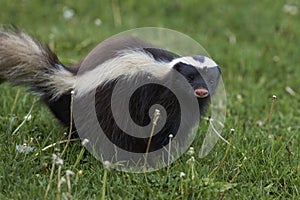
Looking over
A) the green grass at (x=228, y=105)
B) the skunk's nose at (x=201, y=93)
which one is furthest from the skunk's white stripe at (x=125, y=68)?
the green grass at (x=228, y=105)

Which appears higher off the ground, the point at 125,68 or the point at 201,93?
the point at 125,68

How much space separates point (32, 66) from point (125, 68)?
2.48 feet

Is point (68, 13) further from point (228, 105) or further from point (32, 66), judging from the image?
point (32, 66)

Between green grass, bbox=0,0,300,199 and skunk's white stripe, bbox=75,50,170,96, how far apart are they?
0.57 metres

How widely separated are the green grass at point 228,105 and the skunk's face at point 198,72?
0.54 metres

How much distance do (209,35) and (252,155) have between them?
396 cm

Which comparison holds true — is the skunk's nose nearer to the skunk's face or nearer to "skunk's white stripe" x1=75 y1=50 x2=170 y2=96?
the skunk's face

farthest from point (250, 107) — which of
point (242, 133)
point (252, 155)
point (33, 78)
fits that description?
point (33, 78)

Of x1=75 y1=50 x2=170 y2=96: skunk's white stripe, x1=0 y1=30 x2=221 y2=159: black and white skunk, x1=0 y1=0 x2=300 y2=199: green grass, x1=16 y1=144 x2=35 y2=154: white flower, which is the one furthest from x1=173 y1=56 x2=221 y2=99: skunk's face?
x1=16 y1=144 x2=35 y2=154: white flower

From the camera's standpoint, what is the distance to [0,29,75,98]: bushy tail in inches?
188

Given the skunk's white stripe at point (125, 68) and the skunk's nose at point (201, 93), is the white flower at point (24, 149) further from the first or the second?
the skunk's nose at point (201, 93)

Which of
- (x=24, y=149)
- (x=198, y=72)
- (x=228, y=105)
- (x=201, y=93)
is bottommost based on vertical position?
(x=228, y=105)

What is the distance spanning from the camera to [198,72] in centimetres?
450

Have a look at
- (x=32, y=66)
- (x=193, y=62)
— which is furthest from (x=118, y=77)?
(x=32, y=66)
